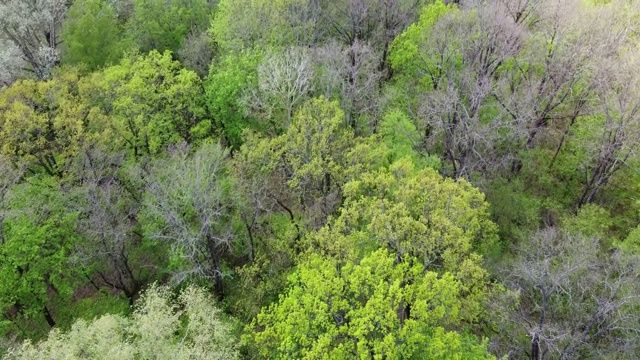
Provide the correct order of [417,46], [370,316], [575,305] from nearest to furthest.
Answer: [370,316] → [575,305] → [417,46]

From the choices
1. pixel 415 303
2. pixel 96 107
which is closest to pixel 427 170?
pixel 415 303

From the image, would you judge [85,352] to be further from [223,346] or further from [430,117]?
[430,117]

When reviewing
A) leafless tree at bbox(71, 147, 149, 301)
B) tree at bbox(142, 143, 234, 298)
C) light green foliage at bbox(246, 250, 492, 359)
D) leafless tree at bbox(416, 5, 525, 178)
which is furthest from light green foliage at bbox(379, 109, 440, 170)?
leafless tree at bbox(71, 147, 149, 301)

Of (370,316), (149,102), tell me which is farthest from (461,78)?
(149,102)

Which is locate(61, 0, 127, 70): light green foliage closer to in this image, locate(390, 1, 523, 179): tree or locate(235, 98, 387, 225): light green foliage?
locate(235, 98, 387, 225): light green foliage

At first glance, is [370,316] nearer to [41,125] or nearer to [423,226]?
[423,226]

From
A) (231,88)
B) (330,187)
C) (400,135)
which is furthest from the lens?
(231,88)
